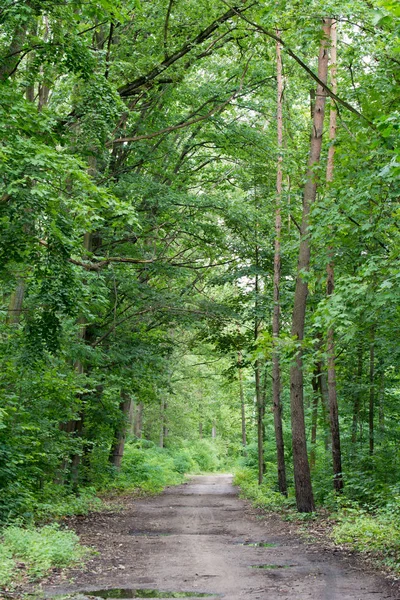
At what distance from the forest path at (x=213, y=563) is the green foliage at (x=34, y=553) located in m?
0.39

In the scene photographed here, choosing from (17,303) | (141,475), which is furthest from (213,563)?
(141,475)

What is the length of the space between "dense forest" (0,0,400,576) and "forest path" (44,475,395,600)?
68.4 inches

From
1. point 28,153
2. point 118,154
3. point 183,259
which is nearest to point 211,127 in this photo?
point 118,154

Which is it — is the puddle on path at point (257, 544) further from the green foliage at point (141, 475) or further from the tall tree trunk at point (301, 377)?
the green foliage at point (141, 475)

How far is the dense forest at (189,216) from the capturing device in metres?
9.46

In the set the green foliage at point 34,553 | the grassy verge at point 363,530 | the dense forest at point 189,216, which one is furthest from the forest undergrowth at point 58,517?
the grassy verge at point 363,530

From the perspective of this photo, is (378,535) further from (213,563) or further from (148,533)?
(148,533)

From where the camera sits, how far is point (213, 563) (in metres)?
8.85

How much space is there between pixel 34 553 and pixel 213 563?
2524mm

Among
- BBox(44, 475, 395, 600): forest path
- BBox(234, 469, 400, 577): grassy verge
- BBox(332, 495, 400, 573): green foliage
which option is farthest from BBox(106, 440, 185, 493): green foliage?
BBox(332, 495, 400, 573): green foliage

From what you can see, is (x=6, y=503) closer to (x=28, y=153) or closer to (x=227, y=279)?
(x=28, y=153)

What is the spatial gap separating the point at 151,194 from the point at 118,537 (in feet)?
30.1

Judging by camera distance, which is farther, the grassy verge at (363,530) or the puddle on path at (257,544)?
the puddle on path at (257,544)

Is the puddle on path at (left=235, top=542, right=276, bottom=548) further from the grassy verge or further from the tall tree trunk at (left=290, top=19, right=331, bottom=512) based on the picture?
the tall tree trunk at (left=290, top=19, right=331, bottom=512)
